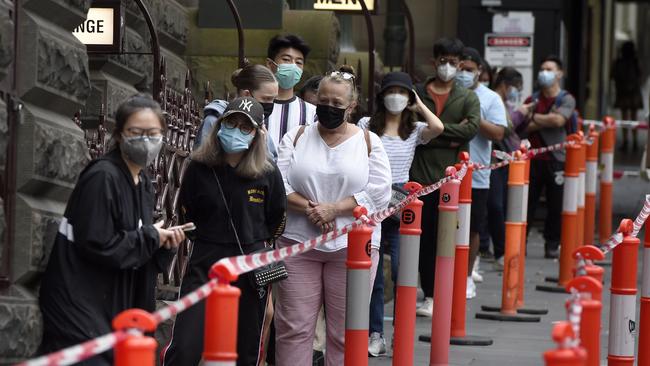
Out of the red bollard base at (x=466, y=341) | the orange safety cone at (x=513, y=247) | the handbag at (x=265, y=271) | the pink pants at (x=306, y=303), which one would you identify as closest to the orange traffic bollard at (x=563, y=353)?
the handbag at (x=265, y=271)

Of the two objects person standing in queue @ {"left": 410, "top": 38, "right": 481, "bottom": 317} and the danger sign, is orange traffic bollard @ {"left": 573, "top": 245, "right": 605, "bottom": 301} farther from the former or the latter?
the danger sign

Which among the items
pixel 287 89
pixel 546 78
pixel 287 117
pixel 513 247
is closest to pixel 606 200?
pixel 546 78

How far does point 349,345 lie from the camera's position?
7637 millimetres

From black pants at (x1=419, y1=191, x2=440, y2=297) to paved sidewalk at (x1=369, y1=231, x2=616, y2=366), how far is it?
0.31 metres

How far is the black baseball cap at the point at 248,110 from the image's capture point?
24.5 feet

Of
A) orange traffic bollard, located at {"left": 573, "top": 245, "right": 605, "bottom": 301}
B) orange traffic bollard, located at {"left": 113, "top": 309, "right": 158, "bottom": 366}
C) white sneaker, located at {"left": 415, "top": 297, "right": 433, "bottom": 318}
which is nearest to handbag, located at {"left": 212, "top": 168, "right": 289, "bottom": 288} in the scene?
orange traffic bollard, located at {"left": 573, "top": 245, "right": 605, "bottom": 301}

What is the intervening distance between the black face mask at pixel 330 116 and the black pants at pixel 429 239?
112 inches

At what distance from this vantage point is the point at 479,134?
12820 millimetres

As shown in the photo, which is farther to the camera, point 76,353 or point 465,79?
point 465,79

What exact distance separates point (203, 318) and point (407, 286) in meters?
1.54

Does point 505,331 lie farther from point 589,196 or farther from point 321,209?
point 589,196

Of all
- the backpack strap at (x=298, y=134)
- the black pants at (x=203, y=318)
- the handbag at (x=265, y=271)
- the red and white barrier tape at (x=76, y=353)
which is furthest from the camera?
the backpack strap at (x=298, y=134)

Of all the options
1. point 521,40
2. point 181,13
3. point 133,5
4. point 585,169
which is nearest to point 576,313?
point 133,5

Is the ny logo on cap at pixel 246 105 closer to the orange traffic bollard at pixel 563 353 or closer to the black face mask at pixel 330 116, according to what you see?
the black face mask at pixel 330 116
